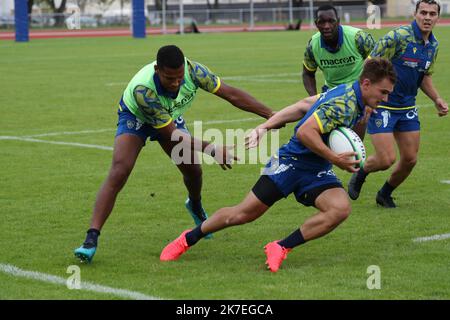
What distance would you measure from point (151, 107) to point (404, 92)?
3169 mm

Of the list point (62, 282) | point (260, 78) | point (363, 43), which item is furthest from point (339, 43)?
point (260, 78)

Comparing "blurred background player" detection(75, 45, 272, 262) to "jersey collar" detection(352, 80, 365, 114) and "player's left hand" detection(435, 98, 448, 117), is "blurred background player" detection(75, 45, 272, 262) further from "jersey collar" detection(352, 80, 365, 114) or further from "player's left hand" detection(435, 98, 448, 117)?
"player's left hand" detection(435, 98, 448, 117)

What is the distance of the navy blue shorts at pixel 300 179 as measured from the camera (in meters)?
7.45

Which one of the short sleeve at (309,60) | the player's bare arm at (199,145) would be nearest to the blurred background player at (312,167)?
the player's bare arm at (199,145)

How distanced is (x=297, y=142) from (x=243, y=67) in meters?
21.2

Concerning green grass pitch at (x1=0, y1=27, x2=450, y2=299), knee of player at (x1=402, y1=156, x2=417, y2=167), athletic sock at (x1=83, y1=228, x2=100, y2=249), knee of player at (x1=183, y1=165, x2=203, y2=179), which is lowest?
green grass pitch at (x1=0, y1=27, x2=450, y2=299)

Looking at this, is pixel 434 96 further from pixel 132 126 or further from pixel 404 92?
pixel 132 126

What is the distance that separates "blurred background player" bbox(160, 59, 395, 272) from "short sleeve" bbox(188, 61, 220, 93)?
0.70 metres

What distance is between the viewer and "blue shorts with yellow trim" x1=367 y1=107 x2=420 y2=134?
9609 mm

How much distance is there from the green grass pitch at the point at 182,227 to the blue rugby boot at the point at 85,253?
0.07 m

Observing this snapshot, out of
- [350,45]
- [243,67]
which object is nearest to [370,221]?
[350,45]

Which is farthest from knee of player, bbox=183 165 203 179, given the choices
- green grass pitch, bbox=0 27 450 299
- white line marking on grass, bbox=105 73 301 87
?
white line marking on grass, bbox=105 73 301 87
